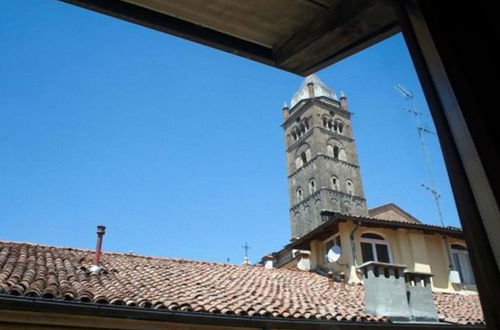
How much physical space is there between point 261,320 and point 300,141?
50658 mm

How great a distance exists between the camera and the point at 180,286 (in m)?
9.58

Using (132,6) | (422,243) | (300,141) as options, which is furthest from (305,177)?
(132,6)

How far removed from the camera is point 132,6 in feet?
4.90

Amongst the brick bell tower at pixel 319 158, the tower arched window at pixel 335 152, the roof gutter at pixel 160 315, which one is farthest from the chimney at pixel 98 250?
the tower arched window at pixel 335 152

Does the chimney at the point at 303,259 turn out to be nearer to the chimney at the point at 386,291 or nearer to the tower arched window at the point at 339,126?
the chimney at the point at 386,291

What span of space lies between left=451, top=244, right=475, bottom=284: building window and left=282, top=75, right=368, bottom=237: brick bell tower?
3371cm

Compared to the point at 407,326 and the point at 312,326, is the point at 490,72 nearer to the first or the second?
the point at 312,326

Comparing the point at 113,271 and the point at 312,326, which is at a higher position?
the point at 113,271

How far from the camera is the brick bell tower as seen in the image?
5212 centimetres

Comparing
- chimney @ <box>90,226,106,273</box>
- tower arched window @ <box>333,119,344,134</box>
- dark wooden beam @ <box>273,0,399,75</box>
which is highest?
tower arched window @ <box>333,119,344,134</box>

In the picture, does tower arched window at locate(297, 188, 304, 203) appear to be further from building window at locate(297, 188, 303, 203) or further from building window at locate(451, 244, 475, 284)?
building window at locate(451, 244, 475, 284)

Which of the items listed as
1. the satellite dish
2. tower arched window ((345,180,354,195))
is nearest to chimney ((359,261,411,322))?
the satellite dish

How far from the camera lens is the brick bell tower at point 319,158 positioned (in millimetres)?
52125

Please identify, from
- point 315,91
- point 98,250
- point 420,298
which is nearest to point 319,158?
point 315,91
